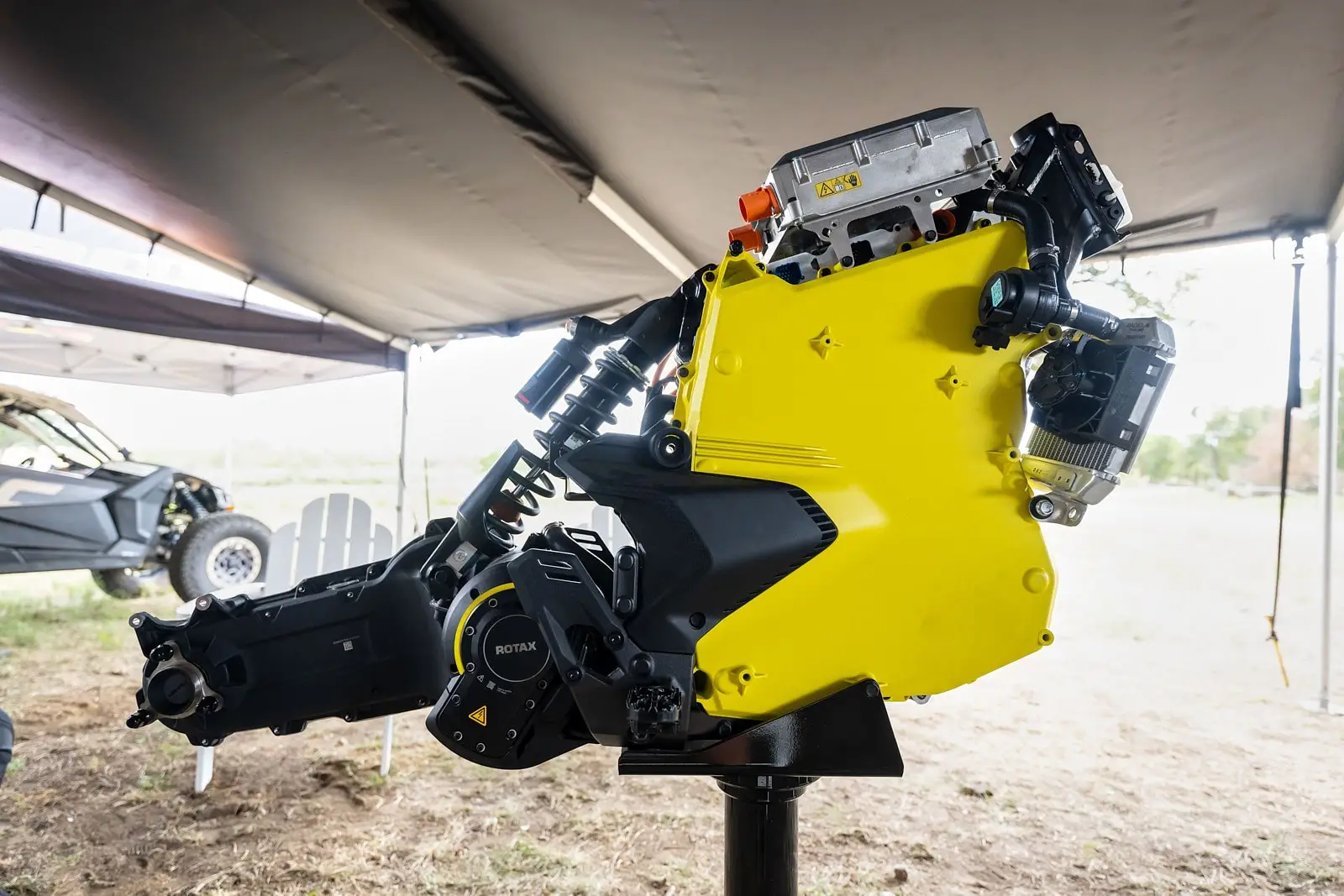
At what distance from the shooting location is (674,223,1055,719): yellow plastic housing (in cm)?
169

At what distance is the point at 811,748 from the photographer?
1.72 meters

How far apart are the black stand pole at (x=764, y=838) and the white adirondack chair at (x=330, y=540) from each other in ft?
9.88

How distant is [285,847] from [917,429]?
3427mm

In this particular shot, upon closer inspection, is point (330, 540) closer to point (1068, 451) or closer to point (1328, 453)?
point (1068, 451)

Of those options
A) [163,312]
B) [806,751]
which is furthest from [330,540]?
[806,751]

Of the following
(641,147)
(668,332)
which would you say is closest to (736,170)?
(641,147)

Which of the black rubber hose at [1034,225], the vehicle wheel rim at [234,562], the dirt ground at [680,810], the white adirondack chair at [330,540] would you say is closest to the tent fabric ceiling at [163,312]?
the white adirondack chair at [330,540]

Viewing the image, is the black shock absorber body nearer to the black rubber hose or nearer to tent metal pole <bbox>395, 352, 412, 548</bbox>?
the black rubber hose

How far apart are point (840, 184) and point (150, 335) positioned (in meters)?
5.87

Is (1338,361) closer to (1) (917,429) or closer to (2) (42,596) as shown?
(1) (917,429)

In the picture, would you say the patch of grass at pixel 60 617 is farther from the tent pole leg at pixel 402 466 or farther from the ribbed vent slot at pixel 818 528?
the ribbed vent slot at pixel 818 528

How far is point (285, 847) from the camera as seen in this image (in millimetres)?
3488

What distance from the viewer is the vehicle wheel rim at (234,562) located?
7.55 m

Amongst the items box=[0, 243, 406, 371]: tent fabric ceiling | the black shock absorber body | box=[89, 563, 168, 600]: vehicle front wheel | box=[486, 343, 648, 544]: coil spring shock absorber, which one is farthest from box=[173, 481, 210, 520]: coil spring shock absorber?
box=[486, 343, 648, 544]: coil spring shock absorber
